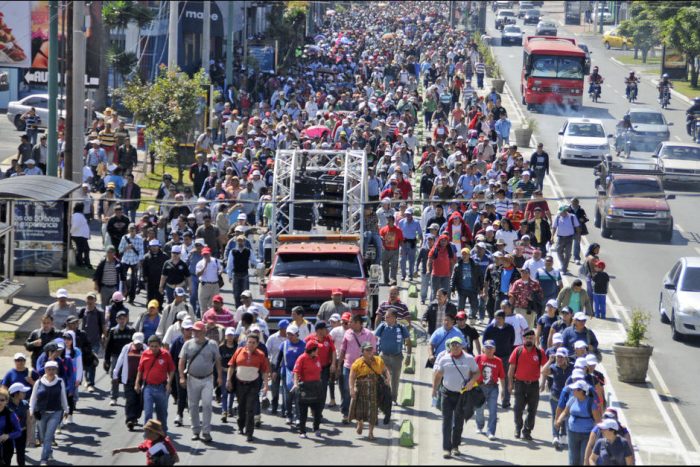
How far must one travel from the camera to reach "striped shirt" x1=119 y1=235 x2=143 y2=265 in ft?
85.0

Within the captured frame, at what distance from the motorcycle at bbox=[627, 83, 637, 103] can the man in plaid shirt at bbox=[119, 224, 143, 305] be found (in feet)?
146

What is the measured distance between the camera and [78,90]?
3027cm

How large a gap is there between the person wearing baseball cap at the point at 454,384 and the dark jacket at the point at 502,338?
1867 millimetres

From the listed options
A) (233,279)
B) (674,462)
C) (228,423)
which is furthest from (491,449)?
(233,279)

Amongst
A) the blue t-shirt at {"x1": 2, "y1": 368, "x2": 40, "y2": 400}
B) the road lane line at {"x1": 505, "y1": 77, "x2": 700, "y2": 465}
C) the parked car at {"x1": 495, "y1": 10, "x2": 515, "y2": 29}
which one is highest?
the parked car at {"x1": 495, "y1": 10, "x2": 515, "y2": 29}

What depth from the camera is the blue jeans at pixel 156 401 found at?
61.0 ft

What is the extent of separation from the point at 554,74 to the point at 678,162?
19.2 m

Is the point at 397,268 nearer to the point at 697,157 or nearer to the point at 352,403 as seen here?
the point at 352,403

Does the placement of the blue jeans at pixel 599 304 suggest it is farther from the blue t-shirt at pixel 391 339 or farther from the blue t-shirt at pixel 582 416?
the blue t-shirt at pixel 582 416

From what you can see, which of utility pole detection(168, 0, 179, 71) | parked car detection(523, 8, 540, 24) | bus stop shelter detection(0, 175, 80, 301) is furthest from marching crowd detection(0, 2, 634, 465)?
parked car detection(523, 8, 540, 24)

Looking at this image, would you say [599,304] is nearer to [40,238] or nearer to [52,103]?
[40,238]

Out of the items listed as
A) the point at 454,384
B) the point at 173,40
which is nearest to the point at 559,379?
the point at 454,384

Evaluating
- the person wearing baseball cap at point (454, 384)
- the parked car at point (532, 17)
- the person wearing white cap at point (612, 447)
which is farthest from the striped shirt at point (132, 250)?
the parked car at point (532, 17)

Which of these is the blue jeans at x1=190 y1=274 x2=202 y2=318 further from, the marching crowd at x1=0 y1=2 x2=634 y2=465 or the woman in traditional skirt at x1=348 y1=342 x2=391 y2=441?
the woman in traditional skirt at x1=348 y1=342 x2=391 y2=441
